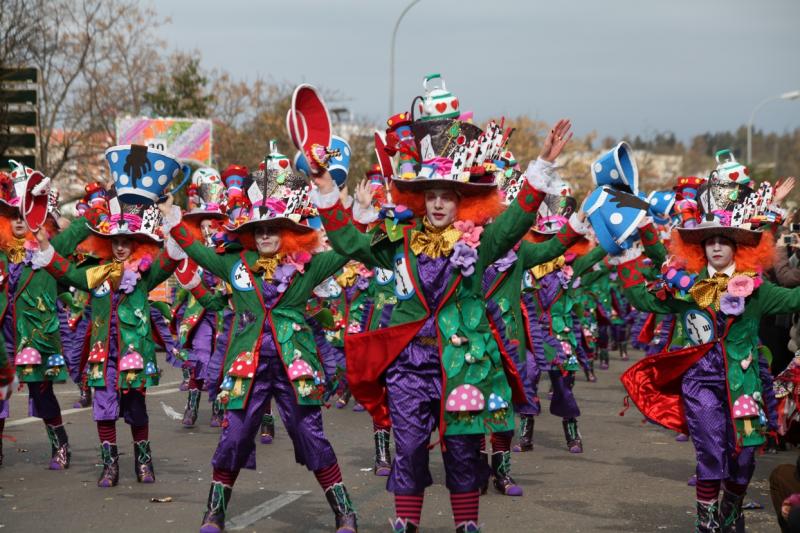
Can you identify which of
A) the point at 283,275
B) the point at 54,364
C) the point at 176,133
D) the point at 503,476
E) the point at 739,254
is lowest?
the point at 503,476

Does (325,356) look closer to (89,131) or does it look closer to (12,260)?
(12,260)

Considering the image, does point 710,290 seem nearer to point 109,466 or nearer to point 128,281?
point 128,281

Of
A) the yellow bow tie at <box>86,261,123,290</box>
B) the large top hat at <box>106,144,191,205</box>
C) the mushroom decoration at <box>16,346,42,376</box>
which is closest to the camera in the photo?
the large top hat at <box>106,144,191,205</box>

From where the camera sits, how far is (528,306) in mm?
10977

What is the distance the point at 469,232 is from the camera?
6.47 metres

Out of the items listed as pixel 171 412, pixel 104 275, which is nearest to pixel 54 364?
pixel 104 275

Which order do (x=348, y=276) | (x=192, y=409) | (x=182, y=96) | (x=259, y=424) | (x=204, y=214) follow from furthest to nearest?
(x=182, y=96)
(x=348, y=276)
(x=192, y=409)
(x=204, y=214)
(x=259, y=424)

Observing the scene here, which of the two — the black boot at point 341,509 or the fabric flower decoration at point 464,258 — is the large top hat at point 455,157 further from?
the black boot at point 341,509

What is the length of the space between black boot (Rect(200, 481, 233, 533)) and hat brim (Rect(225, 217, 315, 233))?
156 centimetres

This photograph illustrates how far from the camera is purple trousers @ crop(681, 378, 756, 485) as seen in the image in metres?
7.18

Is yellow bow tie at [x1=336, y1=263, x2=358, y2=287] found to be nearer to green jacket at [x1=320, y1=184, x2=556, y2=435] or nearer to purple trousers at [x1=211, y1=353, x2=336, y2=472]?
purple trousers at [x1=211, y1=353, x2=336, y2=472]

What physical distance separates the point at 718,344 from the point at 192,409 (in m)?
6.78

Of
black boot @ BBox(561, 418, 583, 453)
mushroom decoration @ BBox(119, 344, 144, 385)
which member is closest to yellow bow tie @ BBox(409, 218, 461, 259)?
mushroom decoration @ BBox(119, 344, 144, 385)

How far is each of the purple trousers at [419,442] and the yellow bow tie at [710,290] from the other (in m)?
1.86
